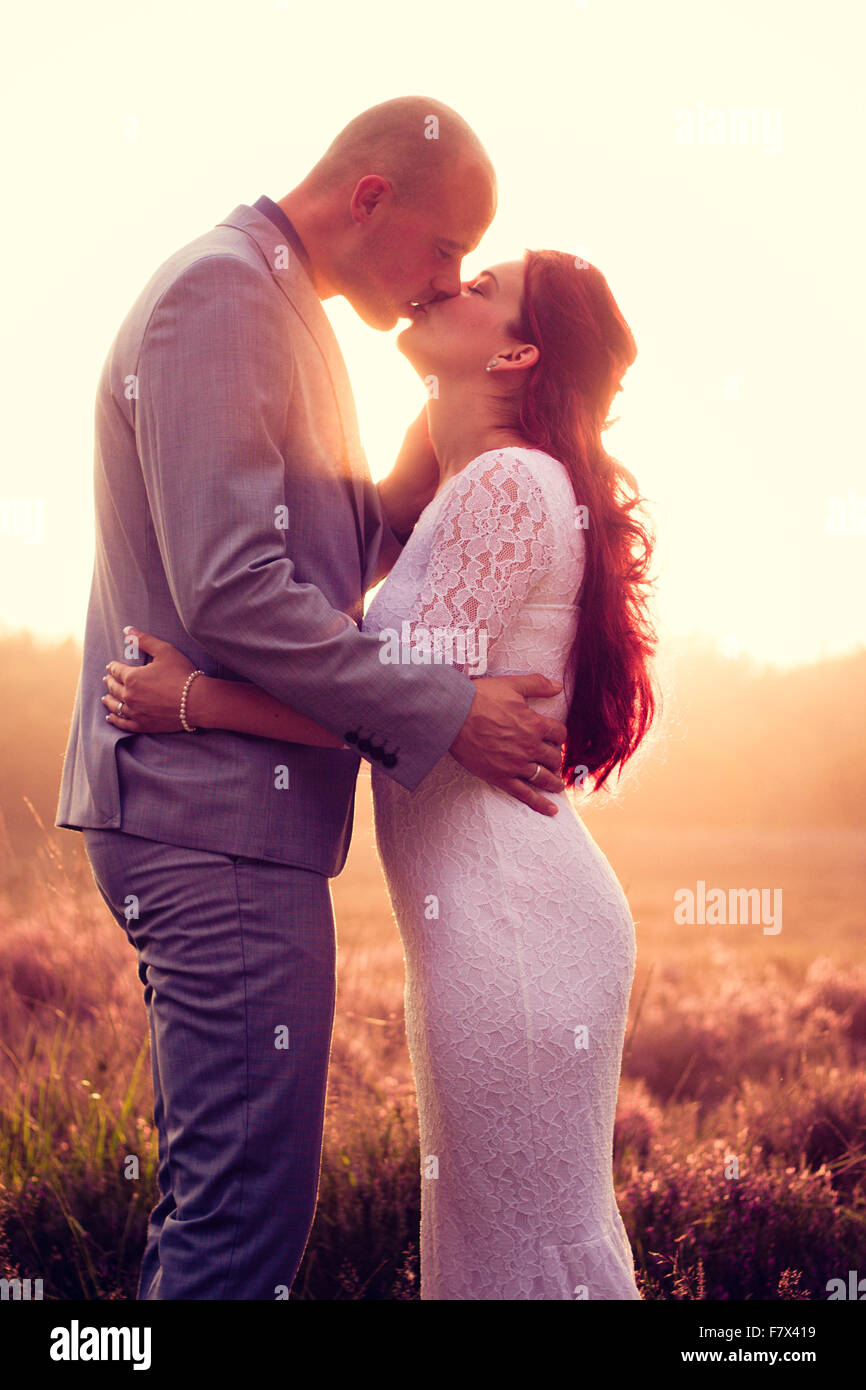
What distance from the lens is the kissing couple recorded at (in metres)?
1.60

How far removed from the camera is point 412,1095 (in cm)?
298

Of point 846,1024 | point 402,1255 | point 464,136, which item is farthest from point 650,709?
point 846,1024

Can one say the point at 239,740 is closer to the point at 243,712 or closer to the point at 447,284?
the point at 243,712

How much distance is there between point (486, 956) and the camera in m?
1.74

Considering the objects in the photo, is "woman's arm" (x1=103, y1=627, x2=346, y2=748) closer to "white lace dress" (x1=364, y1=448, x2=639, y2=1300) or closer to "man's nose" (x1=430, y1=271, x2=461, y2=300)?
"white lace dress" (x1=364, y1=448, x2=639, y2=1300)

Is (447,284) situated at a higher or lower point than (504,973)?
higher

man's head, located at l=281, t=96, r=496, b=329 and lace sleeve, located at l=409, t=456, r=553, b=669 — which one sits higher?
man's head, located at l=281, t=96, r=496, b=329

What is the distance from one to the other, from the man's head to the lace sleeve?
49cm

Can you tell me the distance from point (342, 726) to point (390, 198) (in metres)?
1.02

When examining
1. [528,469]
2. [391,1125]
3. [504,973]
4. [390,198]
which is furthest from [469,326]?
[391,1125]

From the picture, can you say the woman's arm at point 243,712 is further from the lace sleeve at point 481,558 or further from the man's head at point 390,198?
the man's head at point 390,198

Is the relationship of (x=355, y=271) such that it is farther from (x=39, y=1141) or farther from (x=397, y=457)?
(x=39, y=1141)

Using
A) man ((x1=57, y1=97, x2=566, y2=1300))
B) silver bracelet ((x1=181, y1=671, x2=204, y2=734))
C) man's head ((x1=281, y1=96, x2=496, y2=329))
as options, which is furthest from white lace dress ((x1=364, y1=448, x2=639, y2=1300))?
man's head ((x1=281, y1=96, x2=496, y2=329))

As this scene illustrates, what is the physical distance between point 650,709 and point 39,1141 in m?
2.02
